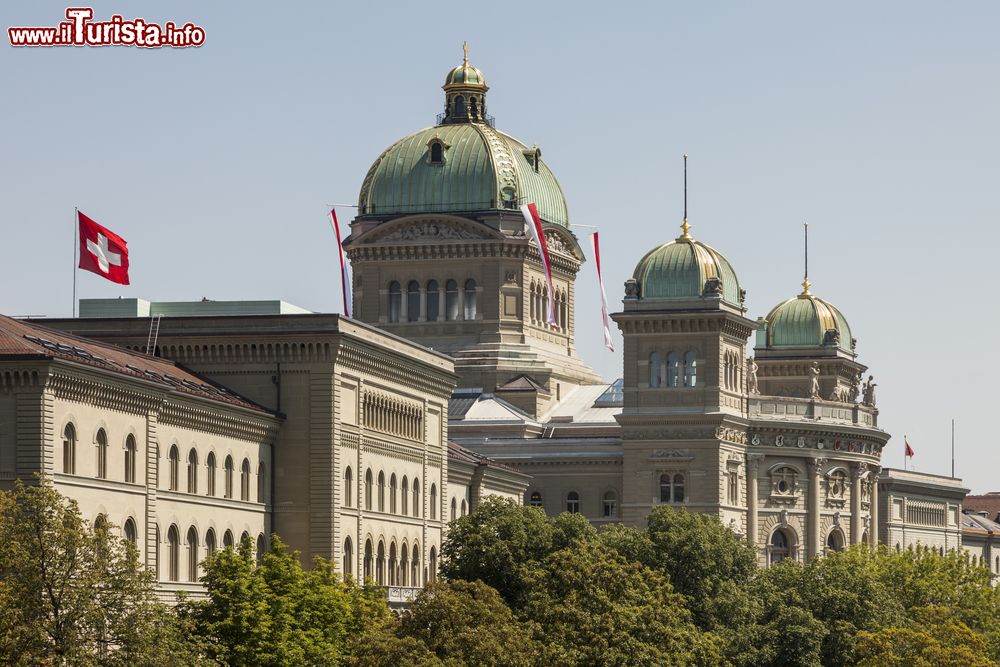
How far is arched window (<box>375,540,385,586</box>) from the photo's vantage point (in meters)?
138

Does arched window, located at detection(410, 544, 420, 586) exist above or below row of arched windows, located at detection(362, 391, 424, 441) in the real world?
below

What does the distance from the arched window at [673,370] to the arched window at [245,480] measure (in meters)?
69.8

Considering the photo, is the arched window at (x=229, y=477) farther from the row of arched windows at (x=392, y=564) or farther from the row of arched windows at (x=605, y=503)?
the row of arched windows at (x=605, y=503)

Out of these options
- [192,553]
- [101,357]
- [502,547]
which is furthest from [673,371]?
[101,357]

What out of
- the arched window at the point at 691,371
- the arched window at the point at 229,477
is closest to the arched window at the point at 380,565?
the arched window at the point at 229,477

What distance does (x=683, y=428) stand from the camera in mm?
190000

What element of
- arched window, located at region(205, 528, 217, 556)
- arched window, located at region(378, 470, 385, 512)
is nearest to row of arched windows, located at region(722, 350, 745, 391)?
arched window, located at region(378, 470, 385, 512)

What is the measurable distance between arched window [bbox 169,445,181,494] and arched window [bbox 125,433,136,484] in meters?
4.83

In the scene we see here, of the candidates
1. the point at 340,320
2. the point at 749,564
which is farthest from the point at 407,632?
the point at 749,564

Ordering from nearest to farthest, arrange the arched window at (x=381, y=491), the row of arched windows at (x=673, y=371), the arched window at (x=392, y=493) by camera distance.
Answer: the arched window at (x=381, y=491) → the arched window at (x=392, y=493) → the row of arched windows at (x=673, y=371)

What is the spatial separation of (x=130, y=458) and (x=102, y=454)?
10.2 ft

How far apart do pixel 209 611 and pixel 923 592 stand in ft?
203

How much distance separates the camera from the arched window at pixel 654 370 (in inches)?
7539

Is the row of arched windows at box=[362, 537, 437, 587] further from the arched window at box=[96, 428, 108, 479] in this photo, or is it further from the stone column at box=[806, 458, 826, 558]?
the stone column at box=[806, 458, 826, 558]
